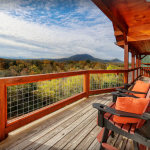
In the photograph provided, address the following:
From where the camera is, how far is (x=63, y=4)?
76.6ft

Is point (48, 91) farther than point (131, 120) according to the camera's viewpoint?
Yes

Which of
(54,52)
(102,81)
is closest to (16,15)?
(54,52)

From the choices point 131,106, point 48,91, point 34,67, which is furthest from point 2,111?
point 34,67

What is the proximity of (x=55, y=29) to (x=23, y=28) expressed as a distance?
25.7 feet

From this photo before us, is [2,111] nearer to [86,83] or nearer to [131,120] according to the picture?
[131,120]

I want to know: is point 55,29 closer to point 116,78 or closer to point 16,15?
point 16,15

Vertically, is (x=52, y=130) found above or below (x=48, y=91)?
below

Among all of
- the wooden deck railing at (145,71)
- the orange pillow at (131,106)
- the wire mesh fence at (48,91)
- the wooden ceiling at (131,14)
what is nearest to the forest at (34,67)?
the wooden deck railing at (145,71)

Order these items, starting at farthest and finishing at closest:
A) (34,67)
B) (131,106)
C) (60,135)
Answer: (34,67), (60,135), (131,106)

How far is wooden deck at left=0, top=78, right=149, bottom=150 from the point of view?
1.57 metres

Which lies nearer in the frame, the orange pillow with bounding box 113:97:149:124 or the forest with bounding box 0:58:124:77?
the orange pillow with bounding box 113:97:149:124

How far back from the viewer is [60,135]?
5.91 feet

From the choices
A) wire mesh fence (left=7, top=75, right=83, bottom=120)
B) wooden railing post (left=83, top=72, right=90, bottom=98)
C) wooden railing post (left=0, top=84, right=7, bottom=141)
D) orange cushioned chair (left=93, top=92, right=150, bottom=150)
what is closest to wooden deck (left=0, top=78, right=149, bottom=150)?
wooden railing post (left=0, top=84, right=7, bottom=141)

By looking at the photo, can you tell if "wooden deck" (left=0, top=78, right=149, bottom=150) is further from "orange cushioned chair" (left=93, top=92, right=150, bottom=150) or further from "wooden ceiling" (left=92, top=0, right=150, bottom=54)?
"wooden ceiling" (left=92, top=0, right=150, bottom=54)
